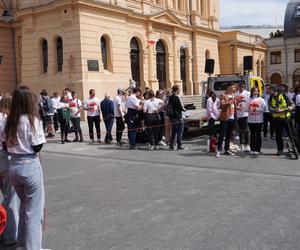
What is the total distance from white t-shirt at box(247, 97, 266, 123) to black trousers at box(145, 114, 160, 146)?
3101 millimetres

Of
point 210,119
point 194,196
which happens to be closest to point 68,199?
point 194,196

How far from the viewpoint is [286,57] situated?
5878cm

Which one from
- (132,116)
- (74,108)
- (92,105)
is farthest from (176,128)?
(74,108)

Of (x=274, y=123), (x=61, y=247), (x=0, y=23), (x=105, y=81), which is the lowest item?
(x=61, y=247)

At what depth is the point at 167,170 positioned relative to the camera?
29.9ft

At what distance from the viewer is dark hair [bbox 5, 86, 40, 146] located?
421 centimetres

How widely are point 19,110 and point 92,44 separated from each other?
832 inches

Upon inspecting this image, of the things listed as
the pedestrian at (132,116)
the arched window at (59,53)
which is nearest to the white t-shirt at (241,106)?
the pedestrian at (132,116)

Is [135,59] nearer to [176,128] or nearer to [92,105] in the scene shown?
[92,105]

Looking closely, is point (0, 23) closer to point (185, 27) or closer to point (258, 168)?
point (185, 27)

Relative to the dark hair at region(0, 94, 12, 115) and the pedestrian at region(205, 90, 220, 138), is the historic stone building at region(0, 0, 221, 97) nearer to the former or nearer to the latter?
the pedestrian at region(205, 90, 220, 138)

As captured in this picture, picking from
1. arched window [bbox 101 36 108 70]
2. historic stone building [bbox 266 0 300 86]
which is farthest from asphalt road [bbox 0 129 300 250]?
historic stone building [bbox 266 0 300 86]

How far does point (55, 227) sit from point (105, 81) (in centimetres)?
2012

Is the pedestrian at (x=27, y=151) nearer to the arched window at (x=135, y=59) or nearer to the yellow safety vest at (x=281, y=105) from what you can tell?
the yellow safety vest at (x=281, y=105)
